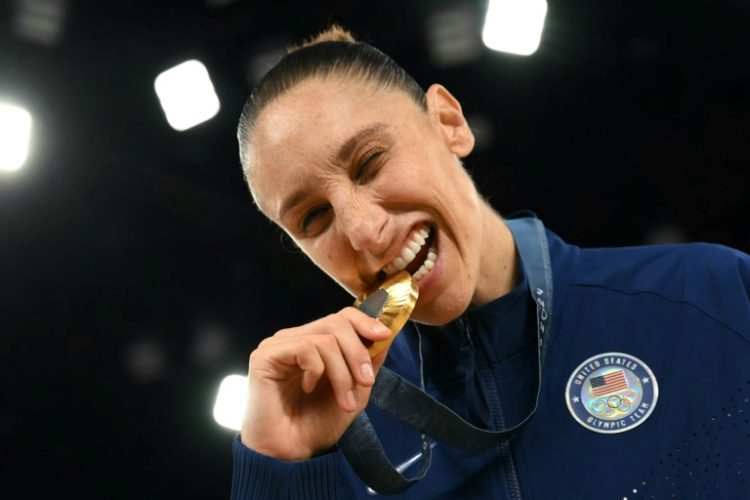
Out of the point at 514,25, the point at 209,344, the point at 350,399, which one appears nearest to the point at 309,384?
the point at 350,399

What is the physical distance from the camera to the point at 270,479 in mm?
1372

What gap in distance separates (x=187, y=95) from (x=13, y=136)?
64 centimetres

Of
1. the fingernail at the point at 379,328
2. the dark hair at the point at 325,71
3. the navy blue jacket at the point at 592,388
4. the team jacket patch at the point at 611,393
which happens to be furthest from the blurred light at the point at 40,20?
the team jacket patch at the point at 611,393

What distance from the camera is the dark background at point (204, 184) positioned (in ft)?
10.1

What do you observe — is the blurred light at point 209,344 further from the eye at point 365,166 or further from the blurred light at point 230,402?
the eye at point 365,166

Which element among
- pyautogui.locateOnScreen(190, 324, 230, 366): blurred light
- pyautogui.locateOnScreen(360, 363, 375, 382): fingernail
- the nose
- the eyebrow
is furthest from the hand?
pyautogui.locateOnScreen(190, 324, 230, 366): blurred light

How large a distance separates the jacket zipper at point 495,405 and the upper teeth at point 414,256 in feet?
0.49

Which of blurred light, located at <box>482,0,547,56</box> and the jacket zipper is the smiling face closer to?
the jacket zipper

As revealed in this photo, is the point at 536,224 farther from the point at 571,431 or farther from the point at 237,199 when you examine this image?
the point at 237,199

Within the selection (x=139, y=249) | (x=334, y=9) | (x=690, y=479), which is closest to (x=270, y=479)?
(x=690, y=479)

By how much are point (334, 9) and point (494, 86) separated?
2.19 ft

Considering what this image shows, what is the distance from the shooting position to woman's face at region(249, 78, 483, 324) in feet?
5.17

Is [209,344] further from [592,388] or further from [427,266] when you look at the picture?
[592,388]

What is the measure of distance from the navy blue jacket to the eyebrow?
38 centimetres
